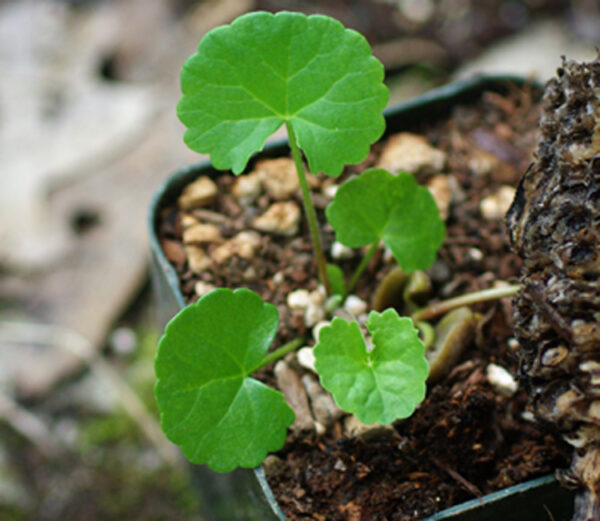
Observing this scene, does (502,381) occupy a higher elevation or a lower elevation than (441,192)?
lower

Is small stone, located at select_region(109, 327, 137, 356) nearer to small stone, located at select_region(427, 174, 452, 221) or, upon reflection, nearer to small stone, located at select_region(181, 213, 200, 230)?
small stone, located at select_region(181, 213, 200, 230)

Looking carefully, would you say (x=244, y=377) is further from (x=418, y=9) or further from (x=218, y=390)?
(x=418, y=9)

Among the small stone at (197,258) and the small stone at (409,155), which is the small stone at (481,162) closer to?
the small stone at (409,155)

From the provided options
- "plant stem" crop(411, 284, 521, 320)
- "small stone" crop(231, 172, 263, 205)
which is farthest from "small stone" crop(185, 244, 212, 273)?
"plant stem" crop(411, 284, 521, 320)

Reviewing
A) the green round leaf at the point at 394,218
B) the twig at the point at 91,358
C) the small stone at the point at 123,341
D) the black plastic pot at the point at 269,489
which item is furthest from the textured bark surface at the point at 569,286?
the small stone at the point at 123,341

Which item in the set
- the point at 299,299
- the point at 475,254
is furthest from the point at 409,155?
the point at 299,299

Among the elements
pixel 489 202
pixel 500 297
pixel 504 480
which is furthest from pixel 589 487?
pixel 489 202

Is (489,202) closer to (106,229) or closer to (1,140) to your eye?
(106,229)
